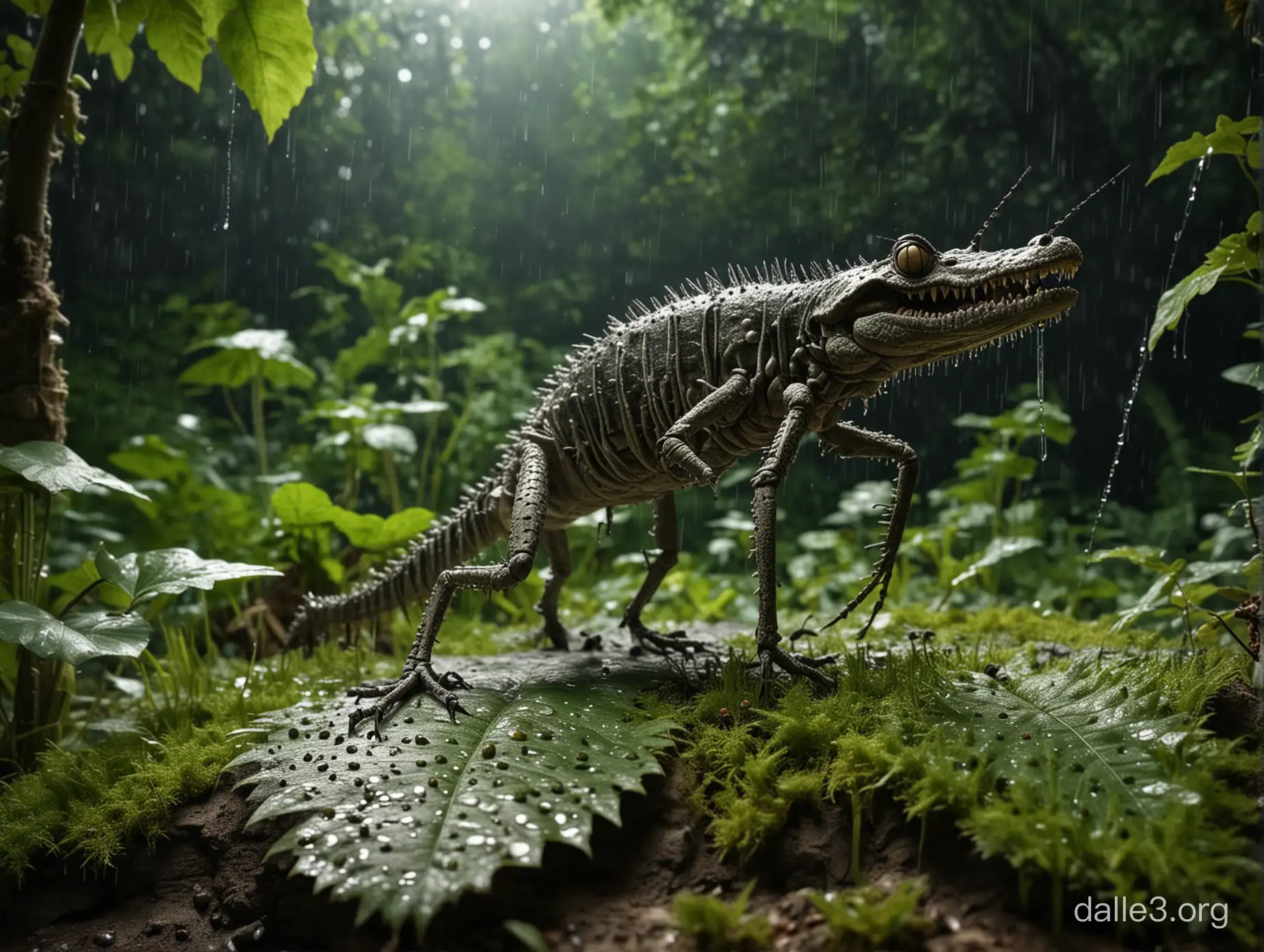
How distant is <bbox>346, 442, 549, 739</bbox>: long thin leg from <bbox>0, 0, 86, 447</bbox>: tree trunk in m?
1.55

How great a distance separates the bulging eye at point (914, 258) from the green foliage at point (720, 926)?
5.73ft

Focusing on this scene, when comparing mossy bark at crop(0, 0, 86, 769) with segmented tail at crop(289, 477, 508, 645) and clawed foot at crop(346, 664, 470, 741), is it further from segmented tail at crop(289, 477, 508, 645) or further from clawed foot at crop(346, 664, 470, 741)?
clawed foot at crop(346, 664, 470, 741)

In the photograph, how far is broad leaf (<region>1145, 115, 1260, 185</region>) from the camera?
2484 mm

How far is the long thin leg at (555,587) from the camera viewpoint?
384 cm

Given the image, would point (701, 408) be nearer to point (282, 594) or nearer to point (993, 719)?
point (993, 719)

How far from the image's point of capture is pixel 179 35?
3.30 meters

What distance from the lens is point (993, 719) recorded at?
2238 millimetres

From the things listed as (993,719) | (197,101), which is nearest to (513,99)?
(197,101)

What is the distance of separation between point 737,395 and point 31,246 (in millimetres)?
2589

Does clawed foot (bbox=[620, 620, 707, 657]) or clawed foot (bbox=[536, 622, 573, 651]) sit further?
clawed foot (bbox=[536, 622, 573, 651])

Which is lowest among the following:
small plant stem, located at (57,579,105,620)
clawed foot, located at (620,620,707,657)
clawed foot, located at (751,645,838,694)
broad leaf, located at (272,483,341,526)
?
clawed foot, located at (620,620,707,657)

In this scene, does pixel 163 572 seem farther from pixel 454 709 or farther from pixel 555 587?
pixel 555 587

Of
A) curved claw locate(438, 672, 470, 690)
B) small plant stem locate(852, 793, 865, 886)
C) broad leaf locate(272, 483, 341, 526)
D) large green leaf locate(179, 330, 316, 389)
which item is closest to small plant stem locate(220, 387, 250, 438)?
large green leaf locate(179, 330, 316, 389)

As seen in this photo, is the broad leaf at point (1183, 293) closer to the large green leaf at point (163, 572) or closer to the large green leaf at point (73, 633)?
the large green leaf at point (163, 572)
